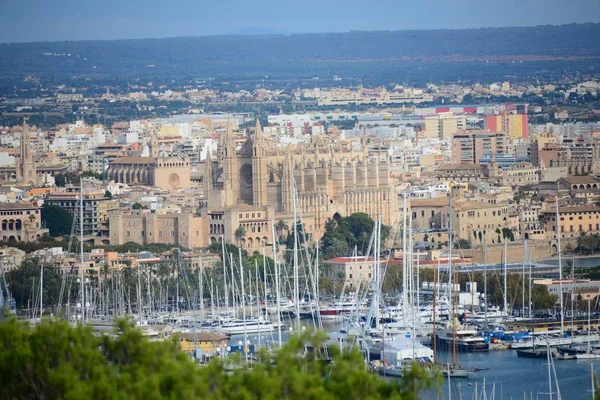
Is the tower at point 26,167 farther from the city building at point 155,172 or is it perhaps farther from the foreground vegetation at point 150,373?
the foreground vegetation at point 150,373

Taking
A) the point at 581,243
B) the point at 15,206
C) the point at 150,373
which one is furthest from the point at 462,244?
the point at 150,373

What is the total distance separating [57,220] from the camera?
70812mm

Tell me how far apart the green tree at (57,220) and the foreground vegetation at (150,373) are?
149 feet

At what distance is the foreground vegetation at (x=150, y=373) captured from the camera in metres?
22.2

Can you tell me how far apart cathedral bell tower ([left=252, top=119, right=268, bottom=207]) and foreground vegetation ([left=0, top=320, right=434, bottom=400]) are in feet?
148

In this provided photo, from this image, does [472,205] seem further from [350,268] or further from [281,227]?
[350,268]

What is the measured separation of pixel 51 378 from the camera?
23.2 meters

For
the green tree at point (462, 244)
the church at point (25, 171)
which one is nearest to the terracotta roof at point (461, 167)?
the church at point (25, 171)

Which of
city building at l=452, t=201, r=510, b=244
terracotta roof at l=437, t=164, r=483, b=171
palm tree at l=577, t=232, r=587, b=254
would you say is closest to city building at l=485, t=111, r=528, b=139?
terracotta roof at l=437, t=164, r=483, b=171

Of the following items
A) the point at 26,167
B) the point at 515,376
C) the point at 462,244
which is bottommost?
the point at 515,376

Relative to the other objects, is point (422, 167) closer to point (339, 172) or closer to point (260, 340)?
point (339, 172)

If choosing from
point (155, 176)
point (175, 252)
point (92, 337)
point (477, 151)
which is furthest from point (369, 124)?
point (92, 337)

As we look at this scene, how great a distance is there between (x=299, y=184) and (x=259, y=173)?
137 centimetres

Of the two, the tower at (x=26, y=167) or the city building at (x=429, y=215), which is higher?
the tower at (x=26, y=167)
